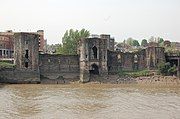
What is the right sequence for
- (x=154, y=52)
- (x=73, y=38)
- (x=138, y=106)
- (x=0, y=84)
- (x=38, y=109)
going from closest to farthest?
(x=38, y=109), (x=138, y=106), (x=0, y=84), (x=154, y=52), (x=73, y=38)

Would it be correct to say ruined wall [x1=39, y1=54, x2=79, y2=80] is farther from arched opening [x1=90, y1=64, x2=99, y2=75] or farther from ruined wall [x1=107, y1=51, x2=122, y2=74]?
ruined wall [x1=107, y1=51, x2=122, y2=74]

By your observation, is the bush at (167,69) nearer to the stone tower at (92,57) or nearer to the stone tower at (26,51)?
the stone tower at (92,57)

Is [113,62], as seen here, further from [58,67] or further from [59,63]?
[58,67]

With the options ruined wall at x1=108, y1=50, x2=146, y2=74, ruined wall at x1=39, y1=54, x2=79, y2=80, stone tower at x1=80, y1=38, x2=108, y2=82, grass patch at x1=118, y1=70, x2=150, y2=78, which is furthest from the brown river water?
ruined wall at x1=108, y1=50, x2=146, y2=74

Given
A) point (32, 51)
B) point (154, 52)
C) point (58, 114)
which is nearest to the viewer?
point (58, 114)

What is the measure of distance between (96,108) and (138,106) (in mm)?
3465

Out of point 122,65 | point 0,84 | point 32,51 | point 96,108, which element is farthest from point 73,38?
point 96,108

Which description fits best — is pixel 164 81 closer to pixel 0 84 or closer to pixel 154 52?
pixel 154 52

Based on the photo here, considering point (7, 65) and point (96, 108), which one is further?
point (7, 65)

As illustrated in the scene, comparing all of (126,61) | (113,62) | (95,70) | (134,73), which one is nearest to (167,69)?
(134,73)

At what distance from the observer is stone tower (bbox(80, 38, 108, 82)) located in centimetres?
5456

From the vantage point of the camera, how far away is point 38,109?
29234 millimetres

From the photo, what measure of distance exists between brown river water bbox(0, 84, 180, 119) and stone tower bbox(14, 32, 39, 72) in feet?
33.3

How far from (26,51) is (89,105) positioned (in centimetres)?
2315
